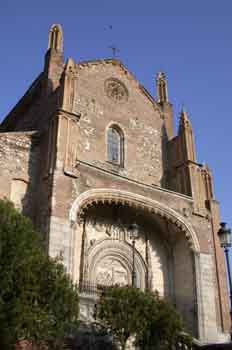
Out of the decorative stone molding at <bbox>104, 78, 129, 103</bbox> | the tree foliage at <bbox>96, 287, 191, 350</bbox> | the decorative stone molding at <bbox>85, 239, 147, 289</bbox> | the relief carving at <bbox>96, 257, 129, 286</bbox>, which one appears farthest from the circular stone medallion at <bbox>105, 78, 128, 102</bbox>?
the tree foliage at <bbox>96, 287, 191, 350</bbox>

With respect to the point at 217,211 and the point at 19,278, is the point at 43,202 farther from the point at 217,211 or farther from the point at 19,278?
the point at 217,211

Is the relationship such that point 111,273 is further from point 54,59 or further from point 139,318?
point 54,59

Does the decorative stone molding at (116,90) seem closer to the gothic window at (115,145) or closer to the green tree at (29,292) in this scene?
the gothic window at (115,145)

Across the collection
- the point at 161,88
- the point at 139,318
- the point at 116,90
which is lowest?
the point at 139,318

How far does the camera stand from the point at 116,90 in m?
28.0

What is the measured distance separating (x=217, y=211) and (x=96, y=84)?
1028 cm

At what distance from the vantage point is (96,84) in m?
27.2

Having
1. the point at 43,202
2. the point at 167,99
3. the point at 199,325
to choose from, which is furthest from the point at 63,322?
the point at 167,99

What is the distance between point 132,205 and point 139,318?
7.43 metres

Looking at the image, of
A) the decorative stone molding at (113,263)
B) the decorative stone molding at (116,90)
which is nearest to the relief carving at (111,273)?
the decorative stone molding at (113,263)

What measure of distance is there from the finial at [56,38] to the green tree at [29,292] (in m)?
15.6

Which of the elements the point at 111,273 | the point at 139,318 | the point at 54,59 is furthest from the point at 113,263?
the point at 54,59

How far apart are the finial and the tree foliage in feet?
55.8

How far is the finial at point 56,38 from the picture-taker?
27.6 meters
